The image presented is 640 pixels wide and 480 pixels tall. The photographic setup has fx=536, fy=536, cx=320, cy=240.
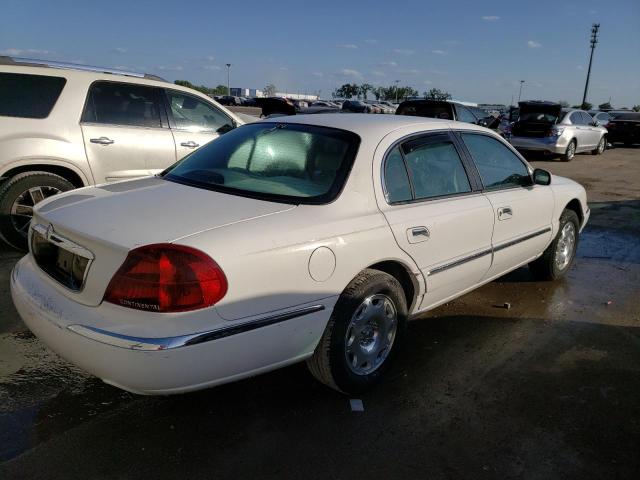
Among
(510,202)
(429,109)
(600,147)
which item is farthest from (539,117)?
(510,202)

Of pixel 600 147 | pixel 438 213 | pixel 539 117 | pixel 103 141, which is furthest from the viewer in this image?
pixel 600 147

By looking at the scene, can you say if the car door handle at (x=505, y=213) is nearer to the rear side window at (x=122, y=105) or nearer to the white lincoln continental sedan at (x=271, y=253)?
the white lincoln continental sedan at (x=271, y=253)

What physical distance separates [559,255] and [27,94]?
211 inches

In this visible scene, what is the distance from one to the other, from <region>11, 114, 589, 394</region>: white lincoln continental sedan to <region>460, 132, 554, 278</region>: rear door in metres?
0.03

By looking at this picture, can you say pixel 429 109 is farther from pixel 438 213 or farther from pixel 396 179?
pixel 396 179

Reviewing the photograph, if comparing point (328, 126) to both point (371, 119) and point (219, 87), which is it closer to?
point (371, 119)

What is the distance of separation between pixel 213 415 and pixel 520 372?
1922mm

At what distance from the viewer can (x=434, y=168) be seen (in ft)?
11.7

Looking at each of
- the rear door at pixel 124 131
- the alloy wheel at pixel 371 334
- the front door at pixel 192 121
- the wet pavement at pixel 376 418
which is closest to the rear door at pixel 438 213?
the alloy wheel at pixel 371 334

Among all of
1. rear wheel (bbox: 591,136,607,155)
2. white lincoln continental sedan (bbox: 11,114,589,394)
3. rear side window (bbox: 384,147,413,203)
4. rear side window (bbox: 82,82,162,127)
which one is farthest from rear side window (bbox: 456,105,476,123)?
rear side window (bbox: 384,147,413,203)

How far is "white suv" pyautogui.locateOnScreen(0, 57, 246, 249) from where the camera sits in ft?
16.7

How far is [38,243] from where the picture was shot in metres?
2.85

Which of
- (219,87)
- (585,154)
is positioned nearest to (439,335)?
(585,154)

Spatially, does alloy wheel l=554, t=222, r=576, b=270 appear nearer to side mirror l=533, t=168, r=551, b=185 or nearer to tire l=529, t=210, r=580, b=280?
tire l=529, t=210, r=580, b=280
